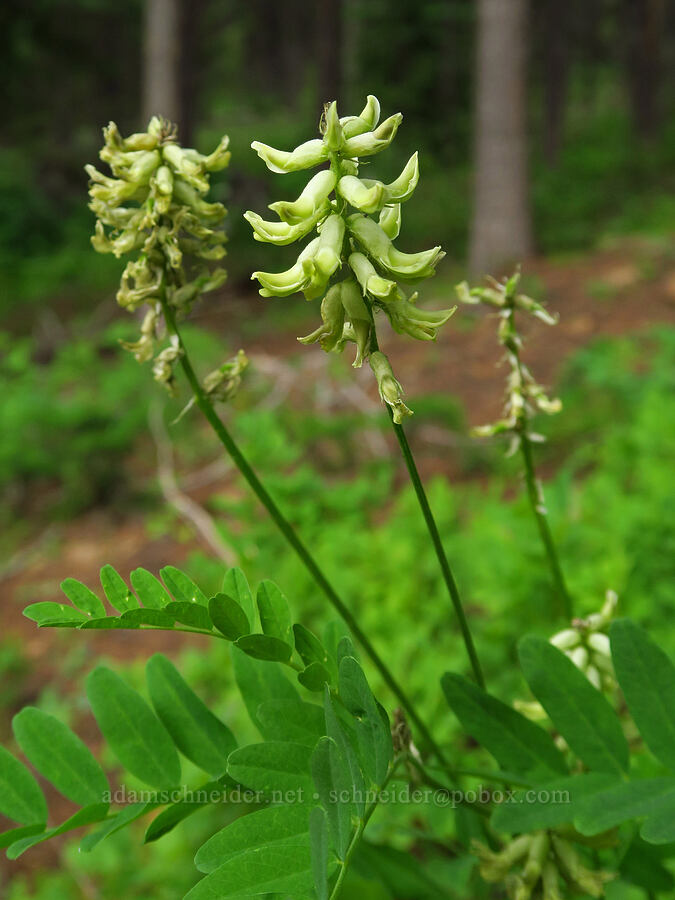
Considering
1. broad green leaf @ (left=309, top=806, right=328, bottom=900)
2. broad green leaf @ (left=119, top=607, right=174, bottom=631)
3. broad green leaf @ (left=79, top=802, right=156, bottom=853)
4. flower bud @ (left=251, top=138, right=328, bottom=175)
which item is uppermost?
flower bud @ (left=251, top=138, right=328, bottom=175)

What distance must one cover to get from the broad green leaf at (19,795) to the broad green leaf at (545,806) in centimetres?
60

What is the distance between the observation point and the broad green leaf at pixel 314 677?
918 millimetres

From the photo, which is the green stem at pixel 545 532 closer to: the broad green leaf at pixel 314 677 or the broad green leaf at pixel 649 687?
the broad green leaf at pixel 649 687

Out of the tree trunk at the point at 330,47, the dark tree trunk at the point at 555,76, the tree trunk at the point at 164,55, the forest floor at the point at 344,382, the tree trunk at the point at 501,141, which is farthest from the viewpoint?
the dark tree trunk at the point at 555,76

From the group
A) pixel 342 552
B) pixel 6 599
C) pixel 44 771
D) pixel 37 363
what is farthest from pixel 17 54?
pixel 44 771

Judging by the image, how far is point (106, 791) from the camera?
1.15 m

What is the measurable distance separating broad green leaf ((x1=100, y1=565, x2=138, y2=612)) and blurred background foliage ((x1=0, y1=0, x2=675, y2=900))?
69 centimetres

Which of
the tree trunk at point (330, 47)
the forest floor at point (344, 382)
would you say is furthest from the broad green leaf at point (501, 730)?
the tree trunk at point (330, 47)

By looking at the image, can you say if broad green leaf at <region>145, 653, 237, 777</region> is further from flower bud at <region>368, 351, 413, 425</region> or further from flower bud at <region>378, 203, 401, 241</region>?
flower bud at <region>378, 203, 401, 241</region>

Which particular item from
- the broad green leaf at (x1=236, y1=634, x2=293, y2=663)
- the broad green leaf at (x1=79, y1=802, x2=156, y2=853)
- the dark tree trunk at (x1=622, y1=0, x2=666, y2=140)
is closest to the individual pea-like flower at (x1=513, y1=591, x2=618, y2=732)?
the broad green leaf at (x1=236, y1=634, x2=293, y2=663)

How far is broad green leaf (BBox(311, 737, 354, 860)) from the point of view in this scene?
0.82 metres

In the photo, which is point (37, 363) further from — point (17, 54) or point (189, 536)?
point (17, 54)

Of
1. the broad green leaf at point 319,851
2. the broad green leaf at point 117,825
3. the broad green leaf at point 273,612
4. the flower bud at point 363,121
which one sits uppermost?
the flower bud at point 363,121

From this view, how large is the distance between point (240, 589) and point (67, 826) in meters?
0.34
